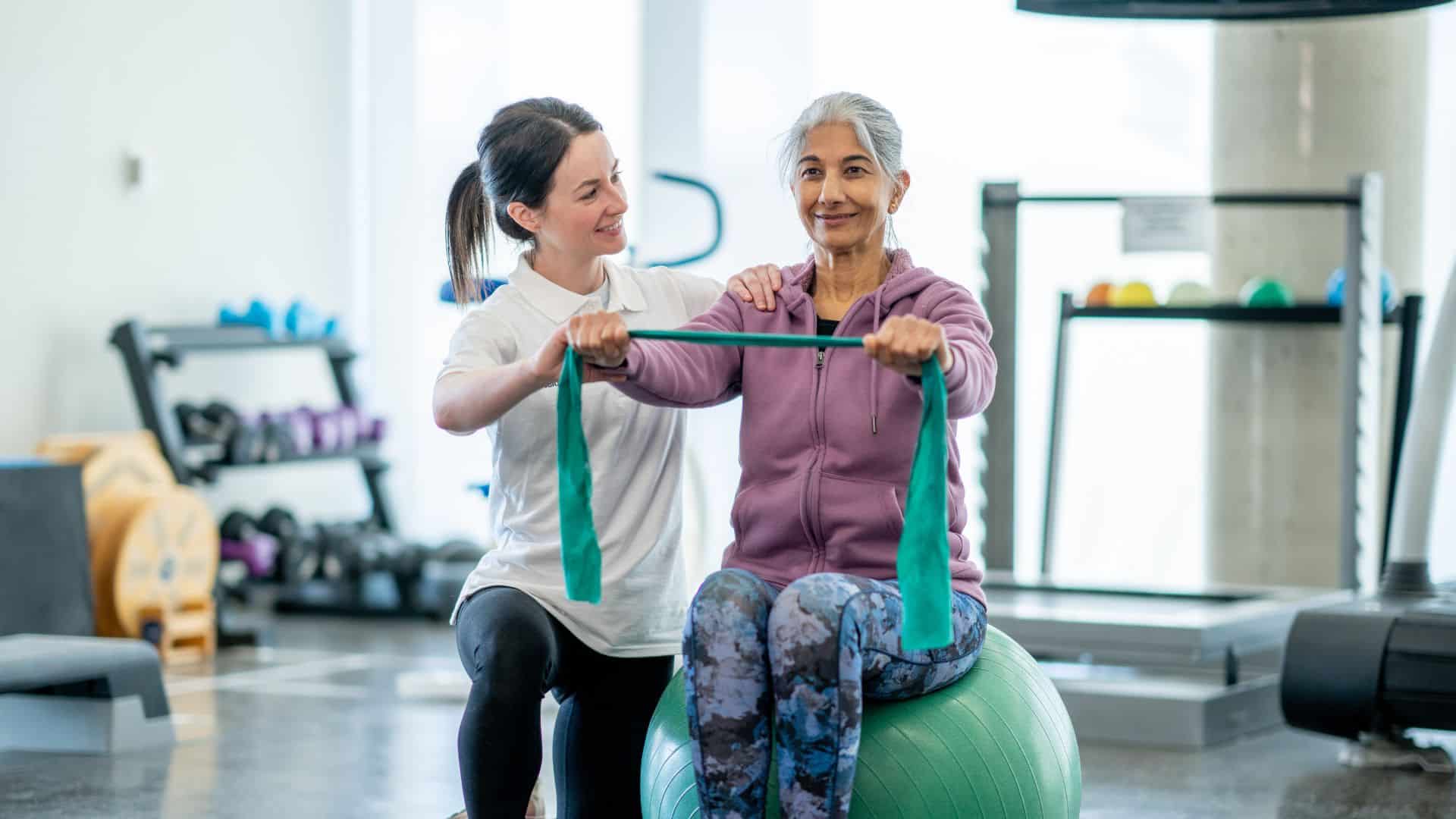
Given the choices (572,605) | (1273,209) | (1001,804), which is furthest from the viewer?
(1273,209)

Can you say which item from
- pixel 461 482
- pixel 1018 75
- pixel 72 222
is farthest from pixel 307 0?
pixel 1018 75

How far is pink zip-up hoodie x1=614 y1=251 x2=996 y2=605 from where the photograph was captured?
82.4 inches

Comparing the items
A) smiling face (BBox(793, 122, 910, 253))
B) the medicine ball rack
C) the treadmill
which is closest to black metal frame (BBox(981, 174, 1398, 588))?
the treadmill

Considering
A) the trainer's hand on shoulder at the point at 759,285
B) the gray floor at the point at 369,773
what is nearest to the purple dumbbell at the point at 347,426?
the gray floor at the point at 369,773

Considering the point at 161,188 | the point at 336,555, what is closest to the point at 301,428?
the point at 336,555

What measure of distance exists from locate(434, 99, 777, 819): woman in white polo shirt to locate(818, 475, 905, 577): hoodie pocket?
0.32 m

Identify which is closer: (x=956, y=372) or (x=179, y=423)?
(x=956, y=372)

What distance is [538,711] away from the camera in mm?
2154

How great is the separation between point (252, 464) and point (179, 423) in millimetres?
289

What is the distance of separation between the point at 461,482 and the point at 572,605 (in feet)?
16.0

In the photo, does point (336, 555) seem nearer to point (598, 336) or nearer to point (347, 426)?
point (347, 426)

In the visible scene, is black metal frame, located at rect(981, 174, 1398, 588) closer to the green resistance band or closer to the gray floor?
the gray floor

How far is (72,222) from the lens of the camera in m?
5.67

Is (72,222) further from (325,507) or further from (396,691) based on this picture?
(396,691)
